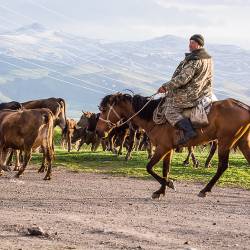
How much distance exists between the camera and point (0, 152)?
19609 mm

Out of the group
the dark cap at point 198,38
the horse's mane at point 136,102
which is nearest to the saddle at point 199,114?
the horse's mane at point 136,102

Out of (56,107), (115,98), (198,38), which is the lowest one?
(56,107)

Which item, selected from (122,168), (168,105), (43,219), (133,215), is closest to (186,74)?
(168,105)

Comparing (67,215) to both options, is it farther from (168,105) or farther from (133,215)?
(168,105)

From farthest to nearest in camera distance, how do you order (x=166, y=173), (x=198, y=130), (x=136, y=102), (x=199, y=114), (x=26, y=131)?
(x=26, y=131) → (x=136, y=102) → (x=166, y=173) → (x=198, y=130) → (x=199, y=114)

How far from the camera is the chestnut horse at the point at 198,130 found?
1570 cm

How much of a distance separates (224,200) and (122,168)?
834cm

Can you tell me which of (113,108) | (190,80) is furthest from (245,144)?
(113,108)

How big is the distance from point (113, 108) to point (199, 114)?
2529 mm

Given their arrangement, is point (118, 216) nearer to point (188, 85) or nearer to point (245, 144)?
point (188, 85)

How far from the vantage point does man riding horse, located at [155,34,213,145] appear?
15766 mm

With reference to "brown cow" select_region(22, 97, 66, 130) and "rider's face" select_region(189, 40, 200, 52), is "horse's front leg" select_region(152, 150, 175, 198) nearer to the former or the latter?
"rider's face" select_region(189, 40, 200, 52)

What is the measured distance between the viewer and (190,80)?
1590 cm

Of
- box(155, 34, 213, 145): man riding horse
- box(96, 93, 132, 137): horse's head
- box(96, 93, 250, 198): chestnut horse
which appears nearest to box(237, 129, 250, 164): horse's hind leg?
box(96, 93, 250, 198): chestnut horse
